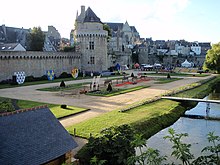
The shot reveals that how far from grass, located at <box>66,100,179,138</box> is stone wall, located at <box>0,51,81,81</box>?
22852mm

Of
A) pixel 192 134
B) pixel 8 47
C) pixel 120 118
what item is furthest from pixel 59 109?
pixel 8 47

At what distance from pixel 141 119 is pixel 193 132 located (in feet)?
10.4

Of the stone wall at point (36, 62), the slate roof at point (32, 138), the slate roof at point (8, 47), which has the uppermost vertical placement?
the slate roof at point (8, 47)

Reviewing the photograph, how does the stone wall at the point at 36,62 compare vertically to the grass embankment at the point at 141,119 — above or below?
above

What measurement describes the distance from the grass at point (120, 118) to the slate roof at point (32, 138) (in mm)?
3346

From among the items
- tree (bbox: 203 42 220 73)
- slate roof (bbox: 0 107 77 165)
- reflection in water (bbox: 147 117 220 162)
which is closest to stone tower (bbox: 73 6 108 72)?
tree (bbox: 203 42 220 73)

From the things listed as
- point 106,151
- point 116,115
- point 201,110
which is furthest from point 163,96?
point 106,151

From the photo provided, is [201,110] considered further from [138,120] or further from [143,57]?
[143,57]

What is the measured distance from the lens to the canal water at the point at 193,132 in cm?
1285

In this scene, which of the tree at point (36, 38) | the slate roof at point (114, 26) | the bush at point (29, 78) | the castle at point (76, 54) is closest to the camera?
the castle at point (76, 54)

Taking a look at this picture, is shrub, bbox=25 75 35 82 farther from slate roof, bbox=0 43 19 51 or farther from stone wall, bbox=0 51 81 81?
slate roof, bbox=0 43 19 51

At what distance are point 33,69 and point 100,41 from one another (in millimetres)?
15158

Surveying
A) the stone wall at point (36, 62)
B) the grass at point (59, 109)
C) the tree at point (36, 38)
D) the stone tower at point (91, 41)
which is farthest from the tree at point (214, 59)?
the grass at point (59, 109)

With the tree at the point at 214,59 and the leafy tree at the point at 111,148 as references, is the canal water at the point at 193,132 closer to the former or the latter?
the leafy tree at the point at 111,148
